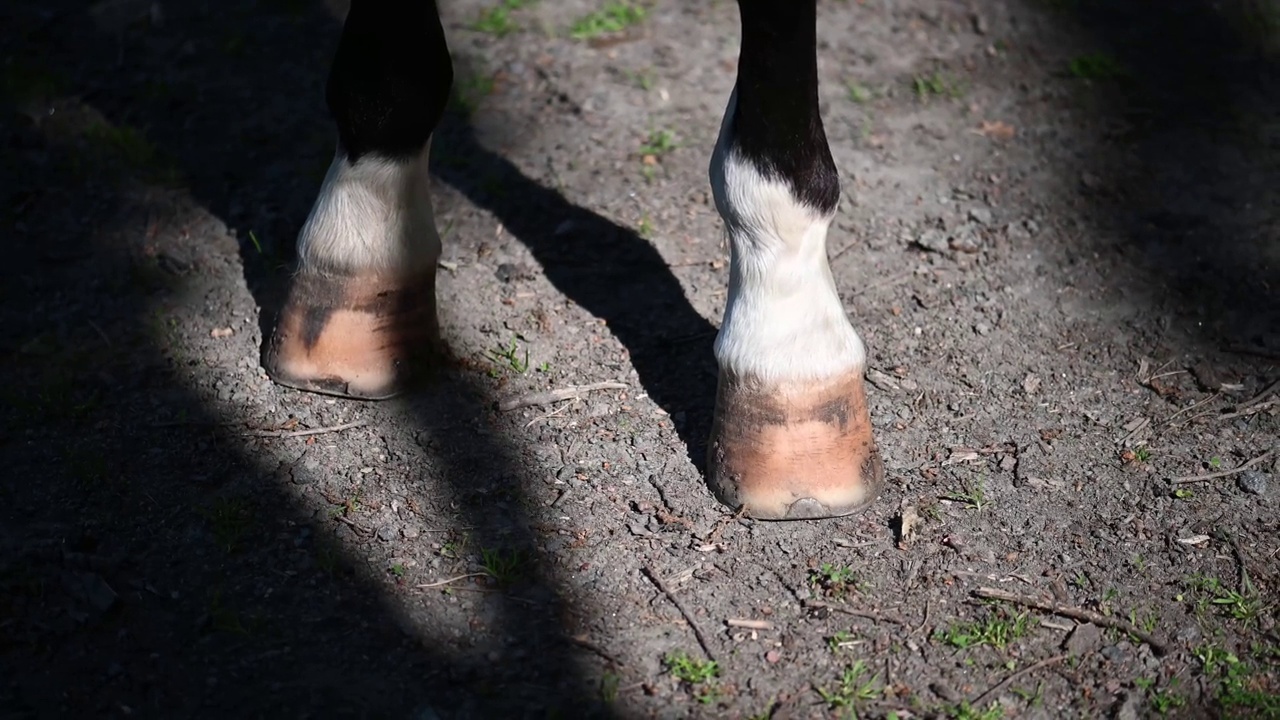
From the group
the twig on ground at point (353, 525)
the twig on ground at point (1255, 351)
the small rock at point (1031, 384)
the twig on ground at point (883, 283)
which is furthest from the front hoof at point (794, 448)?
the twig on ground at point (1255, 351)

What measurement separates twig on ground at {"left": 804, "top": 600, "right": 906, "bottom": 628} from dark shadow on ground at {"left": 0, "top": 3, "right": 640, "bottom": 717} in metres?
0.42

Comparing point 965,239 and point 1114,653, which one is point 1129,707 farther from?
point 965,239

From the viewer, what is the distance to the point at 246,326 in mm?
3000

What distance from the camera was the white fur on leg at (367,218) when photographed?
8.71 feet

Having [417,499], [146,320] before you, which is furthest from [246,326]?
[417,499]

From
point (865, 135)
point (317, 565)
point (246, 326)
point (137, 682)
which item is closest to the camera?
point (137, 682)

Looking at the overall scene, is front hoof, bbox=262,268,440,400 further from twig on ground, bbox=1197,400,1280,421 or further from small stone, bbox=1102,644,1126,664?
twig on ground, bbox=1197,400,1280,421

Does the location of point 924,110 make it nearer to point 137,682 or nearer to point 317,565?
point 317,565

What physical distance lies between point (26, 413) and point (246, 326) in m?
0.48

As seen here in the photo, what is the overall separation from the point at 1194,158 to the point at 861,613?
1942 millimetres

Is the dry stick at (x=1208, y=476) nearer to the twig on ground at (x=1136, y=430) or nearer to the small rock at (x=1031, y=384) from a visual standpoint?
the twig on ground at (x=1136, y=430)

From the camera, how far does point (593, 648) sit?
2.20m

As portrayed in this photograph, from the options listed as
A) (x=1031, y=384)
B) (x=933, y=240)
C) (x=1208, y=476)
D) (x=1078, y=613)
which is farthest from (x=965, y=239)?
(x=1078, y=613)

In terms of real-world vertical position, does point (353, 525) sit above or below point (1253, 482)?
below
